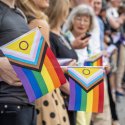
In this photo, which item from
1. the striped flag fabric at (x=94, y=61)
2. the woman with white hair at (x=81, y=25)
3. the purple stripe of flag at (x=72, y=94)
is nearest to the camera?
the purple stripe of flag at (x=72, y=94)

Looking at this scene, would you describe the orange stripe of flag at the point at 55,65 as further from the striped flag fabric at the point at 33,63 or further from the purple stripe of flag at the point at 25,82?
the purple stripe of flag at the point at 25,82

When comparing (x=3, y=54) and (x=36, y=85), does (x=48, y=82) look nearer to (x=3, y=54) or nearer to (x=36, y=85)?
Answer: (x=36, y=85)

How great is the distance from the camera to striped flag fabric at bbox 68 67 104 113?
2.50 metres

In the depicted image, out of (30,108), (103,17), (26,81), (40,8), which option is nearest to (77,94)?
(30,108)

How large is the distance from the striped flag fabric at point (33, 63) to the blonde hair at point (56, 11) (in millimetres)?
1200

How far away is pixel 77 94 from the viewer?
2.51 meters

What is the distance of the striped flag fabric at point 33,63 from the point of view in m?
2.09

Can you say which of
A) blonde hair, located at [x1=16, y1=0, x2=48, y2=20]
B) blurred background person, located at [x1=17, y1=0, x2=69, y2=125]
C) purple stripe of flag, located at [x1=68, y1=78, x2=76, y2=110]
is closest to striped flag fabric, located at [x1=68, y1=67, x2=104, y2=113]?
purple stripe of flag, located at [x1=68, y1=78, x2=76, y2=110]

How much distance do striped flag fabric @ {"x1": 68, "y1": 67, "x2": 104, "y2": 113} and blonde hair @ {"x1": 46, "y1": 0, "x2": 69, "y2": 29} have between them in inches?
34.8

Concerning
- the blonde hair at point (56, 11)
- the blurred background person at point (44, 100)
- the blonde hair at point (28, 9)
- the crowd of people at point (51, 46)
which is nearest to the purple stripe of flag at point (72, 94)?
the crowd of people at point (51, 46)

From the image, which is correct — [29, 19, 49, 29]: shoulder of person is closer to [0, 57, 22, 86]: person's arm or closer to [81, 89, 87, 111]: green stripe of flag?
[81, 89, 87, 111]: green stripe of flag

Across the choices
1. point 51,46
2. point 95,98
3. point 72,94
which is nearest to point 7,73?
point 72,94

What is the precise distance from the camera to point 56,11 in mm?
3348

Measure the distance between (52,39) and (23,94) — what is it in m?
0.98
